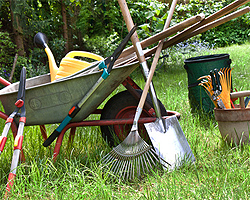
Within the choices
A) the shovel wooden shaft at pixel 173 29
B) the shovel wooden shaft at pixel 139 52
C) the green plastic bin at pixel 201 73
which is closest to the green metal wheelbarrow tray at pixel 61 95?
the shovel wooden shaft at pixel 139 52

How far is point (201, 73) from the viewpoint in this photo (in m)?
2.46

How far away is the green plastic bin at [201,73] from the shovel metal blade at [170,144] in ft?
2.51

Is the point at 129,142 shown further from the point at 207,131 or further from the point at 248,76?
the point at 248,76

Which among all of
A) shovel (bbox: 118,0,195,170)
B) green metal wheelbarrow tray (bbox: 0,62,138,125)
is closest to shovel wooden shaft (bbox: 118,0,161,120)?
shovel (bbox: 118,0,195,170)

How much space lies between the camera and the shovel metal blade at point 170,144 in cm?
166

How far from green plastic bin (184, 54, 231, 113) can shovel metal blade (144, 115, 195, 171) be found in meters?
0.77

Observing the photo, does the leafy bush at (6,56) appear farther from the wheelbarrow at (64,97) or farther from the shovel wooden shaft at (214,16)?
the shovel wooden shaft at (214,16)

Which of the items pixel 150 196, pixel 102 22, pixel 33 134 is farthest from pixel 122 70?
pixel 102 22

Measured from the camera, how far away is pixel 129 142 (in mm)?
1691

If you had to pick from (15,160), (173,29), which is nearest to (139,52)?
(173,29)

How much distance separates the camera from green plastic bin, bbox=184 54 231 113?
7.95 feet

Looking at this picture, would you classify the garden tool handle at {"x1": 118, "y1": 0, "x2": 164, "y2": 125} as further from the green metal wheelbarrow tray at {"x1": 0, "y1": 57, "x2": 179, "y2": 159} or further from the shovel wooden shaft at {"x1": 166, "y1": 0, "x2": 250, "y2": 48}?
the shovel wooden shaft at {"x1": 166, "y1": 0, "x2": 250, "y2": 48}

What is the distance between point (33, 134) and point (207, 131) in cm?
143

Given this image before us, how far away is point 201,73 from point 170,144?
980 millimetres
